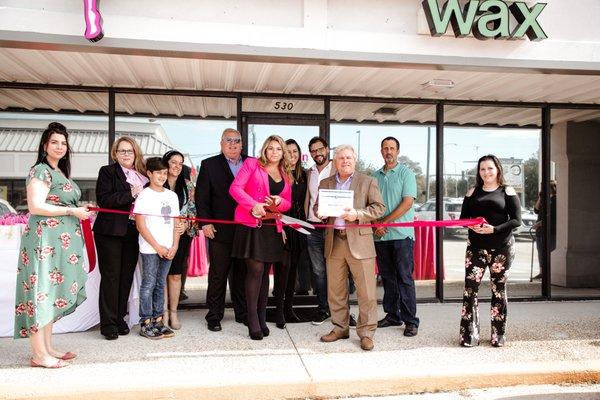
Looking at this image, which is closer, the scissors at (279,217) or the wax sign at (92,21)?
the wax sign at (92,21)

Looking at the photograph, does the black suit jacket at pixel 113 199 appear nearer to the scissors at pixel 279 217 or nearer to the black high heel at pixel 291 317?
the scissors at pixel 279 217

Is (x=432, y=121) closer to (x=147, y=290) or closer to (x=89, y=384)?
(x=147, y=290)

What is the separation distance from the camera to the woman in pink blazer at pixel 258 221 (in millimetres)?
5051

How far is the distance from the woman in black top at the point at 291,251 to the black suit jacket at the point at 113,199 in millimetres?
1600

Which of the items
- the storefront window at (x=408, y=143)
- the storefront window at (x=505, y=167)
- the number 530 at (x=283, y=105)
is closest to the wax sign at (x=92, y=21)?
the number 530 at (x=283, y=105)

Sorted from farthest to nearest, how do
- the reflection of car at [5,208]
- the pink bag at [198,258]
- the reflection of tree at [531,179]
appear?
the pink bag at [198,258]
the reflection of tree at [531,179]
the reflection of car at [5,208]

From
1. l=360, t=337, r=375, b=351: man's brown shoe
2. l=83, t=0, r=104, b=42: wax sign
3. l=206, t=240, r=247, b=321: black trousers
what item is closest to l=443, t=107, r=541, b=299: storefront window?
l=360, t=337, r=375, b=351: man's brown shoe

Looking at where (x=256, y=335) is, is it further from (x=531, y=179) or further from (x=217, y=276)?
(x=531, y=179)

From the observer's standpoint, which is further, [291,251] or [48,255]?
[291,251]

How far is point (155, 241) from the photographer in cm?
499

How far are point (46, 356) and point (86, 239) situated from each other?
101 centimetres

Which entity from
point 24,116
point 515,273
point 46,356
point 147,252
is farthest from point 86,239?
point 515,273

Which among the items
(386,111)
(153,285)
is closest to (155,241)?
(153,285)

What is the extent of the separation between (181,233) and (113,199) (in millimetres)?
739
